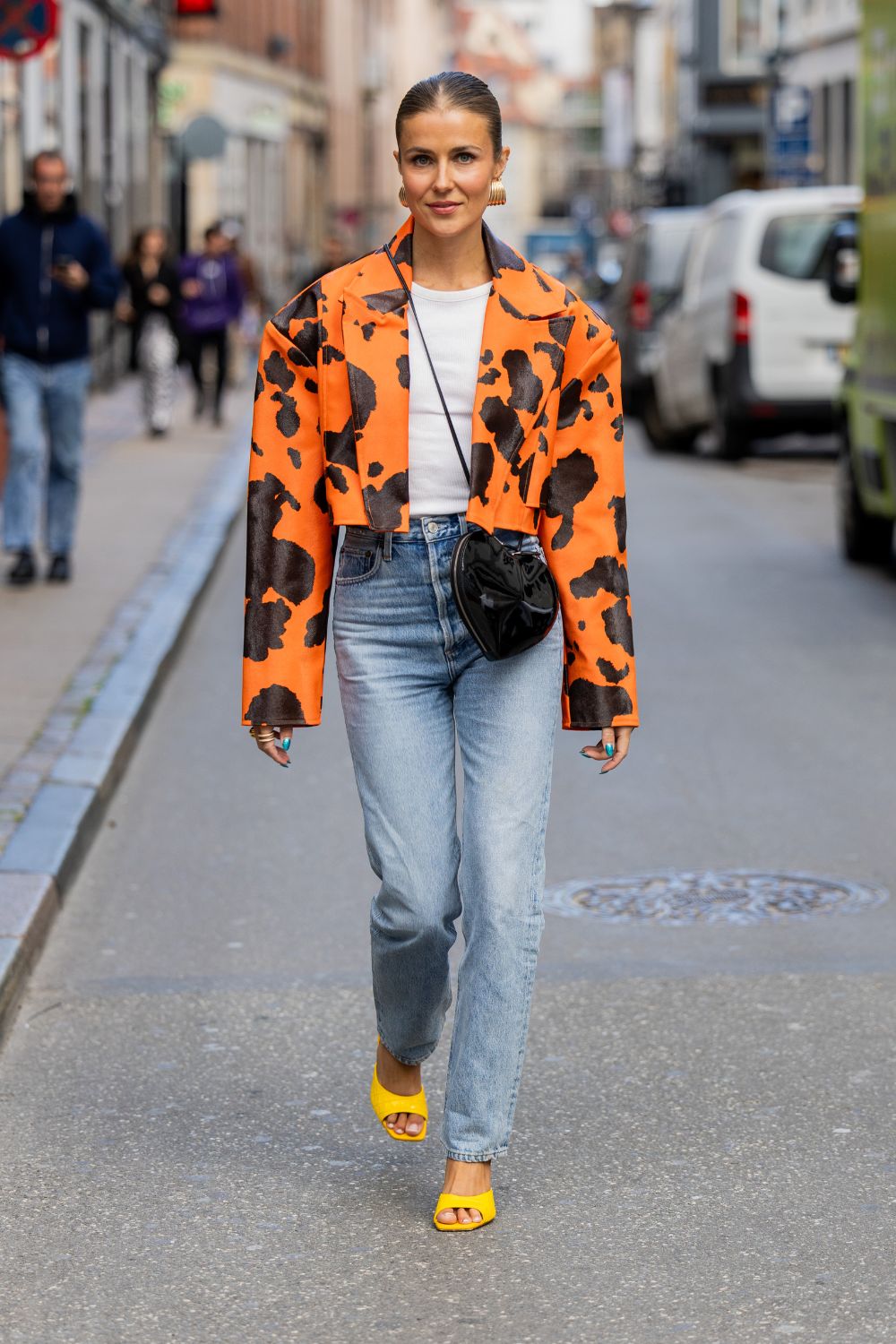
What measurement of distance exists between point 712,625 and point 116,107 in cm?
2341

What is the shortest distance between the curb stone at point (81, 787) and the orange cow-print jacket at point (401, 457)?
4.89ft

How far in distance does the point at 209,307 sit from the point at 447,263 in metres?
20.3

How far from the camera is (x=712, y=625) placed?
11.4 m

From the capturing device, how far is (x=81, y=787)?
24.2ft

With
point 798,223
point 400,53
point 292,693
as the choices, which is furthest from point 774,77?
point 400,53

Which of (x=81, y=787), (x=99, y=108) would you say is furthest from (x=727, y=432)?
(x=99, y=108)

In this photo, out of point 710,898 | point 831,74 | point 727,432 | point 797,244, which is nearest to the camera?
point 710,898

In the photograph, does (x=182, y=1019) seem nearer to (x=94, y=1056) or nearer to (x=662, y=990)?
(x=94, y=1056)

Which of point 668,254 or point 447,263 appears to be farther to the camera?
point 668,254

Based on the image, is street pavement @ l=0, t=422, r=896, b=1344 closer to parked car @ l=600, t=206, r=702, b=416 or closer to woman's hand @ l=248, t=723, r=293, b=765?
woman's hand @ l=248, t=723, r=293, b=765

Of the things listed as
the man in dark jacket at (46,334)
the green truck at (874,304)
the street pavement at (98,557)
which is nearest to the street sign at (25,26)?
the man in dark jacket at (46,334)

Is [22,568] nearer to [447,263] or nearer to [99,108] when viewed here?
[447,263]

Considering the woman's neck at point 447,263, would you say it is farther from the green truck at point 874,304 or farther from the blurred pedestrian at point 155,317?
the blurred pedestrian at point 155,317

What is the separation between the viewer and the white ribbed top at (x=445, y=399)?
3.95 m
